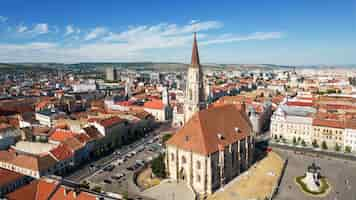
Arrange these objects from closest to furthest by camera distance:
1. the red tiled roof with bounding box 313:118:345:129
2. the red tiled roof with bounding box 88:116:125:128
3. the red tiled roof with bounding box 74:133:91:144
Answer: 1. the red tiled roof with bounding box 74:133:91:144
2. the red tiled roof with bounding box 313:118:345:129
3. the red tiled roof with bounding box 88:116:125:128

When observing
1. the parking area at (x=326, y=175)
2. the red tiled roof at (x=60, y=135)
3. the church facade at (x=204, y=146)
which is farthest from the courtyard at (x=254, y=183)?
the red tiled roof at (x=60, y=135)

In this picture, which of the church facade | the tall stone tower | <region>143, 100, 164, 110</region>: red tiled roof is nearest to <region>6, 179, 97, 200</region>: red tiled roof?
the church facade

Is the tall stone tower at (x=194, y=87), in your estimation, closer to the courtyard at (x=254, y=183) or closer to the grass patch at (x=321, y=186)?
the courtyard at (x=254, y=183)

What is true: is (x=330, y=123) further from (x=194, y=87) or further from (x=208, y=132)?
(x=208, y=132)

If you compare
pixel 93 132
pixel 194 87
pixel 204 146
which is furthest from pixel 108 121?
pixel 204 146

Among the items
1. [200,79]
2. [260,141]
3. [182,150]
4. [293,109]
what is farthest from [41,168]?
[293,109]

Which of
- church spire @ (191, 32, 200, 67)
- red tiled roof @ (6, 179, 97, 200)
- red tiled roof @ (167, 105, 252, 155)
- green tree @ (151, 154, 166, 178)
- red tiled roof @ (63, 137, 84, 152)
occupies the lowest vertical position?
green tree @ (151, 154, 166, 178)

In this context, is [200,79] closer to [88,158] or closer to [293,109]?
[88,158]

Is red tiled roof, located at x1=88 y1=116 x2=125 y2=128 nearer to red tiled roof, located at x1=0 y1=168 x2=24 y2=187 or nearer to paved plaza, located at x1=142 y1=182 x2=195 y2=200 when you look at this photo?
red tiled roof, located at x1=0 y1=168 x2=24 y2=187
